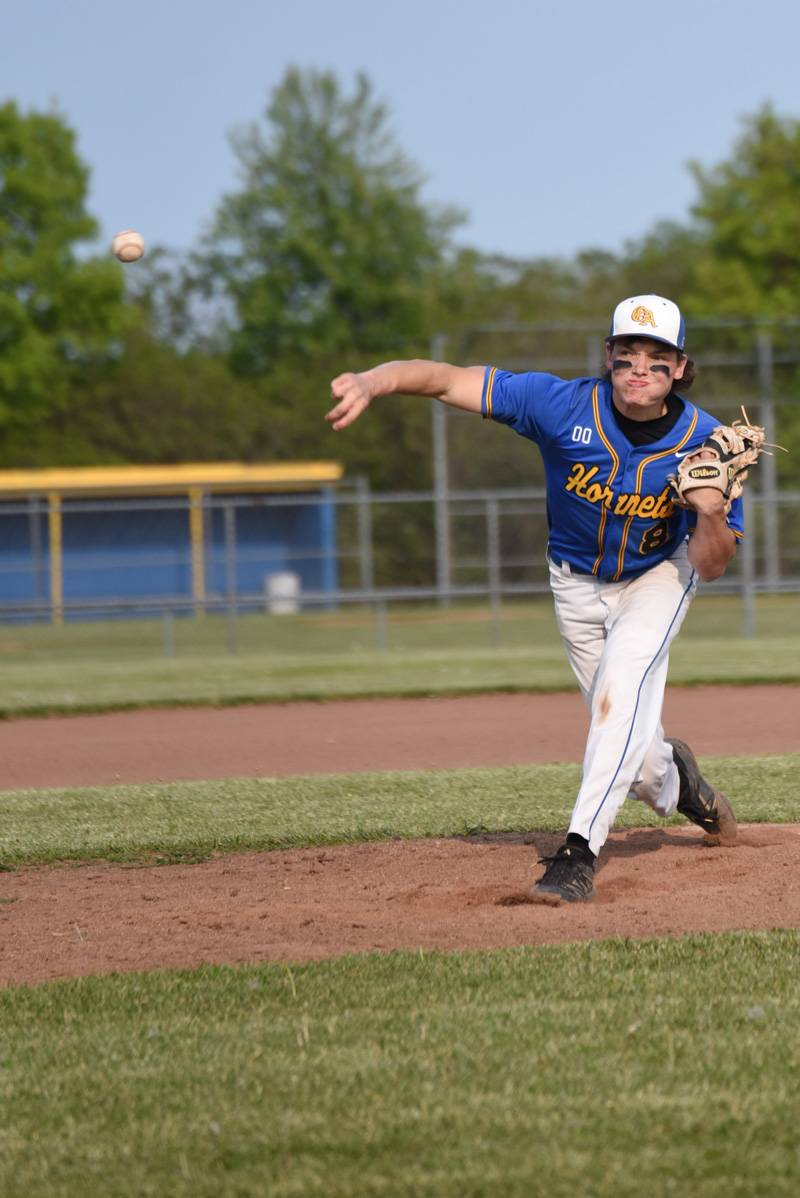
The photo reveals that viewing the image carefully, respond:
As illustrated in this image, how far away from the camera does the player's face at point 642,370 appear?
16.2 ft

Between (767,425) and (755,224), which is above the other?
(755,224)

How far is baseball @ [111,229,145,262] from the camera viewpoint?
909 centimetres

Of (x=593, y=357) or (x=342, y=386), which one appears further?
(x=593, y=357)

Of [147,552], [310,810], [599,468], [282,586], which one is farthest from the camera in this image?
[147,552]

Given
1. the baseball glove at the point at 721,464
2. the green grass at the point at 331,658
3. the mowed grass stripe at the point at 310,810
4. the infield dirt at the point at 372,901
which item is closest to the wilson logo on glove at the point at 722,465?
the baseball glove at the point at 721,464

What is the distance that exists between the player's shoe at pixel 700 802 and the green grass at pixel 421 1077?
1.25 metres

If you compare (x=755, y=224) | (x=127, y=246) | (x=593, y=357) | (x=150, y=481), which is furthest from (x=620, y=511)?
(x=755, y=224)

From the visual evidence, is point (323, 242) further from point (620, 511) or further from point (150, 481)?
point (620, 511)

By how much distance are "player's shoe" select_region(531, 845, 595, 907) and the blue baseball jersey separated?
951mm

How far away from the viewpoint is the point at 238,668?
16.3m

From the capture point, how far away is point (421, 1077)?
328 centimetres

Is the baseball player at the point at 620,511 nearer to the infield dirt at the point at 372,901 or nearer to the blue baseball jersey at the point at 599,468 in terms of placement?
the blue baseball jersey at the point at 599,468

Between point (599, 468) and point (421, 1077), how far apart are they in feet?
7.53

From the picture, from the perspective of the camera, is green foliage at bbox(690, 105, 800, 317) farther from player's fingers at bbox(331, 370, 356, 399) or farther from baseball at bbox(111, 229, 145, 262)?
player's fingers at bbox(331, 370, 356, 399)
